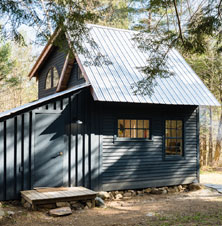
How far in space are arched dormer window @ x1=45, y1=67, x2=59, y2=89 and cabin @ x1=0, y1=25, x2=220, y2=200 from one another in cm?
104

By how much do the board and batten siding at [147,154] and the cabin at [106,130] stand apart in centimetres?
3

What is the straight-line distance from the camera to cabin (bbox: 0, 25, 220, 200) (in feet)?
27.0

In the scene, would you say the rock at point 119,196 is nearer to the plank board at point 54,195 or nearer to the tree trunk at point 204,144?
the plank board at point 54,195

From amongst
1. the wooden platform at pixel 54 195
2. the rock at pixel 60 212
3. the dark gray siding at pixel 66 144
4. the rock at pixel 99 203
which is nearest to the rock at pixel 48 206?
the wooden platform at pixel 54 195

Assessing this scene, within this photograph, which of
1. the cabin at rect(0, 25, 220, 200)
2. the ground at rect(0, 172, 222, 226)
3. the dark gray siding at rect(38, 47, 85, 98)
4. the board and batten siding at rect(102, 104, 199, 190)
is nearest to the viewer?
the ground at rect(0, 172, 222, 226)

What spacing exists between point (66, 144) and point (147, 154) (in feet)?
8.87

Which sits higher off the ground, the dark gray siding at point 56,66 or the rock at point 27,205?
the dark gray siding at point 56,66

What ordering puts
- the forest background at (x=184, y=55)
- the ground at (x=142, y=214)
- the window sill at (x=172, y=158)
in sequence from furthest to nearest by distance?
the forest background at (x=184, y=55)
the window sill at (x=172, y=158)
the ground at (x=142, y=214)

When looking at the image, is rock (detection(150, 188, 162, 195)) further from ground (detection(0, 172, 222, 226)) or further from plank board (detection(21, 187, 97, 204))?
plank board (detection(21, 187, 97, 204))

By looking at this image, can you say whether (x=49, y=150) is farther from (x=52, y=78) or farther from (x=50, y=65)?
(x=50, y=65)

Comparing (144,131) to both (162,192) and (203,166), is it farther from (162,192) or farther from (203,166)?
(203,166)

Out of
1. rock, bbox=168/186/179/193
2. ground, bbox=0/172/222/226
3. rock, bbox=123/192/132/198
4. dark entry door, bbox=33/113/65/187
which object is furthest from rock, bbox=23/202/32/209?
rock, bbox=168/186/179/193

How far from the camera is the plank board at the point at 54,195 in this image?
733 centimetres

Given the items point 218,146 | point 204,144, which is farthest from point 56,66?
point 218,146
